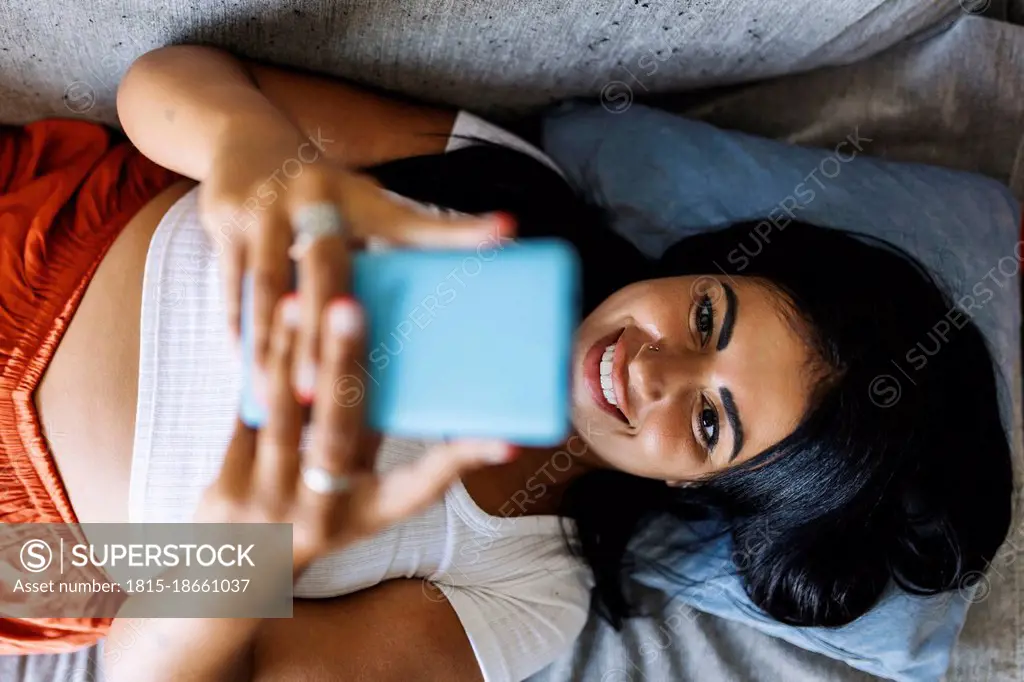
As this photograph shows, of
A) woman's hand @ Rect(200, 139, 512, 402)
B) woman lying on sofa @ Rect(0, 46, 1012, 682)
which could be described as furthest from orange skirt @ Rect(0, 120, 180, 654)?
woman's hand @ Rect(200, 139, 512, 402)

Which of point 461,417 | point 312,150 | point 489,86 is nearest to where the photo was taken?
point 461,417

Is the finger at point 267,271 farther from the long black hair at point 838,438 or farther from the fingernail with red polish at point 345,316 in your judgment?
the long black hair at point 838,438

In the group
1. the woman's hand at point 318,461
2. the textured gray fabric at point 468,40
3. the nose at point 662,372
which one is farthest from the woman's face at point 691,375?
the textured gray fabric at point 468,40

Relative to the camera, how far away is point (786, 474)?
0.60 metres

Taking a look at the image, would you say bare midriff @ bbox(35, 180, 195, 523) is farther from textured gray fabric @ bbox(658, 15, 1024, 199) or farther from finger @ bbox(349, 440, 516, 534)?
textured gray fabric @ bbox(658, 15, 1024, 199)

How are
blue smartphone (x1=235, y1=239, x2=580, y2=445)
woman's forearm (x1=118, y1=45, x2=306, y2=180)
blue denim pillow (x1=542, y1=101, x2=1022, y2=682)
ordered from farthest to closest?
blue denim pillow (x1=542, y1=101, x2=1022, y2=682)
woman's forearm (x1=118, y1=45, x2=306, y2=180)
blue smartphone (x1=235, y1=239, x2=580, y2=445)

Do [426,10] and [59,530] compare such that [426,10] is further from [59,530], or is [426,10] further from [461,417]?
[59,530]

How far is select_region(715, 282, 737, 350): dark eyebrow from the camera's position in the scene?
56 centimetres

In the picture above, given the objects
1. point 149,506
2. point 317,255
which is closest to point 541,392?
point 317,255

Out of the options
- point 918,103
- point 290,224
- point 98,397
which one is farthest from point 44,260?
point 918,103

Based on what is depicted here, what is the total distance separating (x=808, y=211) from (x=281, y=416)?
50 cm

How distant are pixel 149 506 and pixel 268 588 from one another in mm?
92

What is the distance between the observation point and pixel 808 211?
0.70 metres

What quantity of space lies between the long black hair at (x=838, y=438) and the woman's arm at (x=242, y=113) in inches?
1.2
